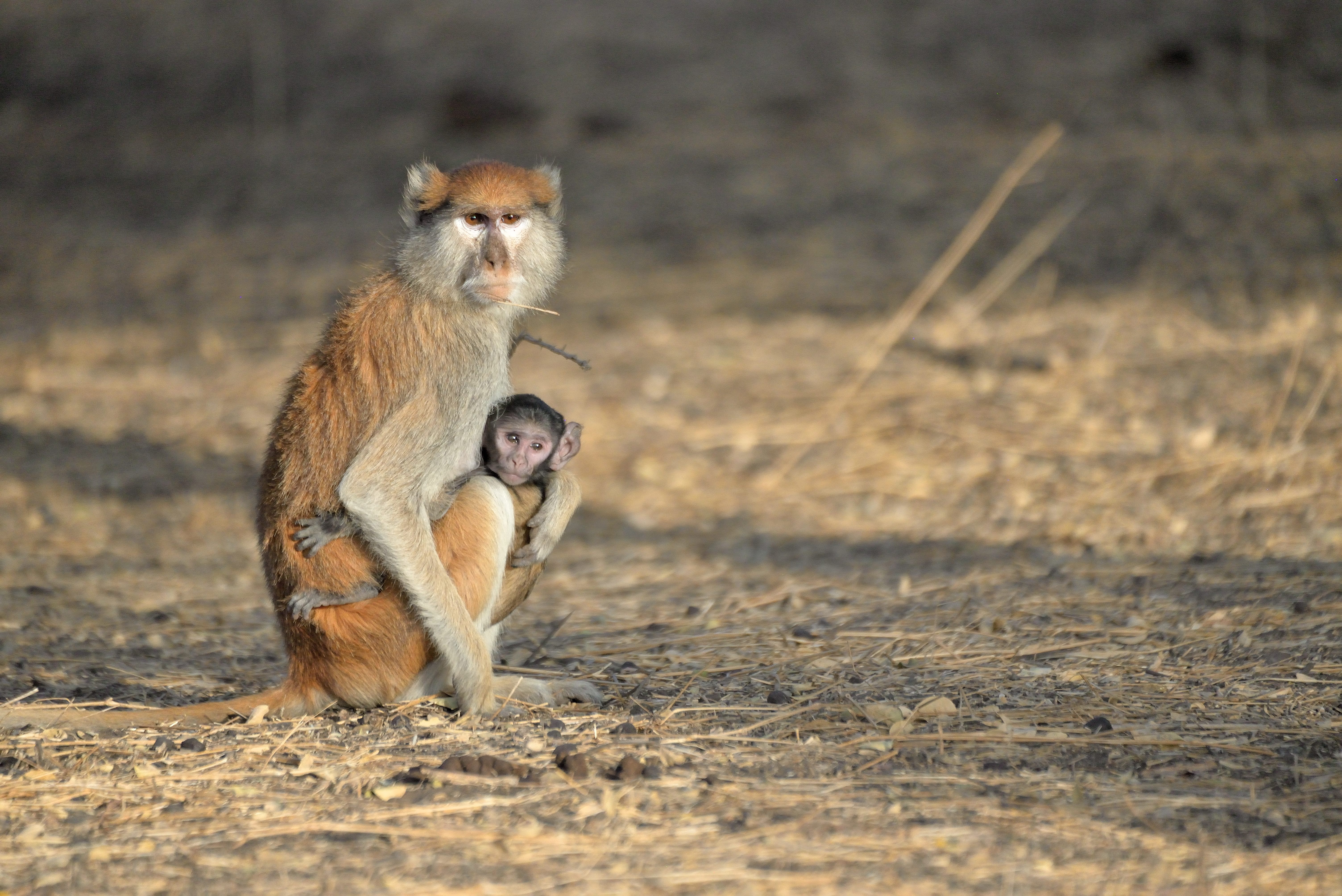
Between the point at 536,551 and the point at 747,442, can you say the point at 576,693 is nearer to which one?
the point at 536,551

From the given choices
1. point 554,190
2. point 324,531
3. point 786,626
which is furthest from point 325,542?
point 786,626

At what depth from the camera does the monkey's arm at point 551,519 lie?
359 centimetres

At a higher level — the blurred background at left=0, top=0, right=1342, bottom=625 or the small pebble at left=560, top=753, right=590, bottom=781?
the blurred background at left=0, top=0, right=1342, bottom=625

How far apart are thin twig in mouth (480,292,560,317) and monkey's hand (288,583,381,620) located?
0.77 m

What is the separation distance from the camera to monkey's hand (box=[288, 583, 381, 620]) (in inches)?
131

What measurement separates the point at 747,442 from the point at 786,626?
224cm

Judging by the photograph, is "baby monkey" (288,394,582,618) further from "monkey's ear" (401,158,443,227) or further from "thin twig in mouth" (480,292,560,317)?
"monkey's ear" (401,158,443,227)

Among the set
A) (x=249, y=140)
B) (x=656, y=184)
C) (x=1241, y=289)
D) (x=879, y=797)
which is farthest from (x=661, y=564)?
(x=249, y=140)

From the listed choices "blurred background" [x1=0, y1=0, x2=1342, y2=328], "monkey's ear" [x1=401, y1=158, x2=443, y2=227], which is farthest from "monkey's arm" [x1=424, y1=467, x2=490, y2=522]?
A: "blurred background" [x1=0, y1=0, x2=1342, y2=328]

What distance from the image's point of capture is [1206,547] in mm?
4848

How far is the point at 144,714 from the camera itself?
10.9 feet

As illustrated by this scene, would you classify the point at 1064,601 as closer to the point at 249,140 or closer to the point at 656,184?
the point at 656,184

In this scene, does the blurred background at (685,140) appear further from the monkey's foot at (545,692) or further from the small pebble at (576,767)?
the small pebble at (576,767)

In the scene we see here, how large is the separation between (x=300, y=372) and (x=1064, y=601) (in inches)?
96.6
